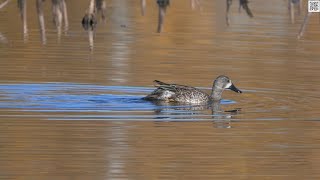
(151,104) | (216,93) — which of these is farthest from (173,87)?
(216,93)

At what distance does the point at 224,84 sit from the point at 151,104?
141 cm

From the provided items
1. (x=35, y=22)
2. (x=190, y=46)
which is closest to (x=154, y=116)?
(x=190, y=46)

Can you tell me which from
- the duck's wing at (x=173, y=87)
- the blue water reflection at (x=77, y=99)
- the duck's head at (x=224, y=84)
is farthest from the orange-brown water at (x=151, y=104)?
the duck's wing at (x=173, y=87)

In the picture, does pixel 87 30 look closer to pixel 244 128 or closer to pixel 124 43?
pixel 124 43

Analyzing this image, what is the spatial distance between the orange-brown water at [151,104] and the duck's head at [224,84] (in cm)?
16

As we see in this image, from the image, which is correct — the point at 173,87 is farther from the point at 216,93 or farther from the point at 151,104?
the point at 216,93

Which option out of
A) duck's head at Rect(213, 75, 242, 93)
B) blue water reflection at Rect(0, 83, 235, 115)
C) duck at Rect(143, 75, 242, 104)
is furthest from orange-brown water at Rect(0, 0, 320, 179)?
duck at Rect(143, 75, 242, 104)

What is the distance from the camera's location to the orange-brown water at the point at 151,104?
11.0m

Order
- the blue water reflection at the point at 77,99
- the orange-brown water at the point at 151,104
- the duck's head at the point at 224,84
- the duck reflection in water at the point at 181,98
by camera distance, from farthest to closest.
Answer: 1. the duck's head at the point at 224,84
2. the duck reflection in water at the point at 181,98
3. the blue water reflection at the point at 77,99
4. the orange-brown water at the point at 151,104

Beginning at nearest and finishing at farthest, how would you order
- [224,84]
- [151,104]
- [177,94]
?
[151,104]
[177,94]
[224,84]

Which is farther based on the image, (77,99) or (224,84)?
(224,84)

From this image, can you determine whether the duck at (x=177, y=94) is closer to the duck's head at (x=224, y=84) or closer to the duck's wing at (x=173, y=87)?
the duck's wing at (x=173, y=87)

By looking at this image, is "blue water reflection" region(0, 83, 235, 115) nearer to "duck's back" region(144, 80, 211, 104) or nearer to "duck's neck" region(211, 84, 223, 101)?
"duck's neck" region(211, 84, 223, 101)

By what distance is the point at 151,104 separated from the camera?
15.1 meters
